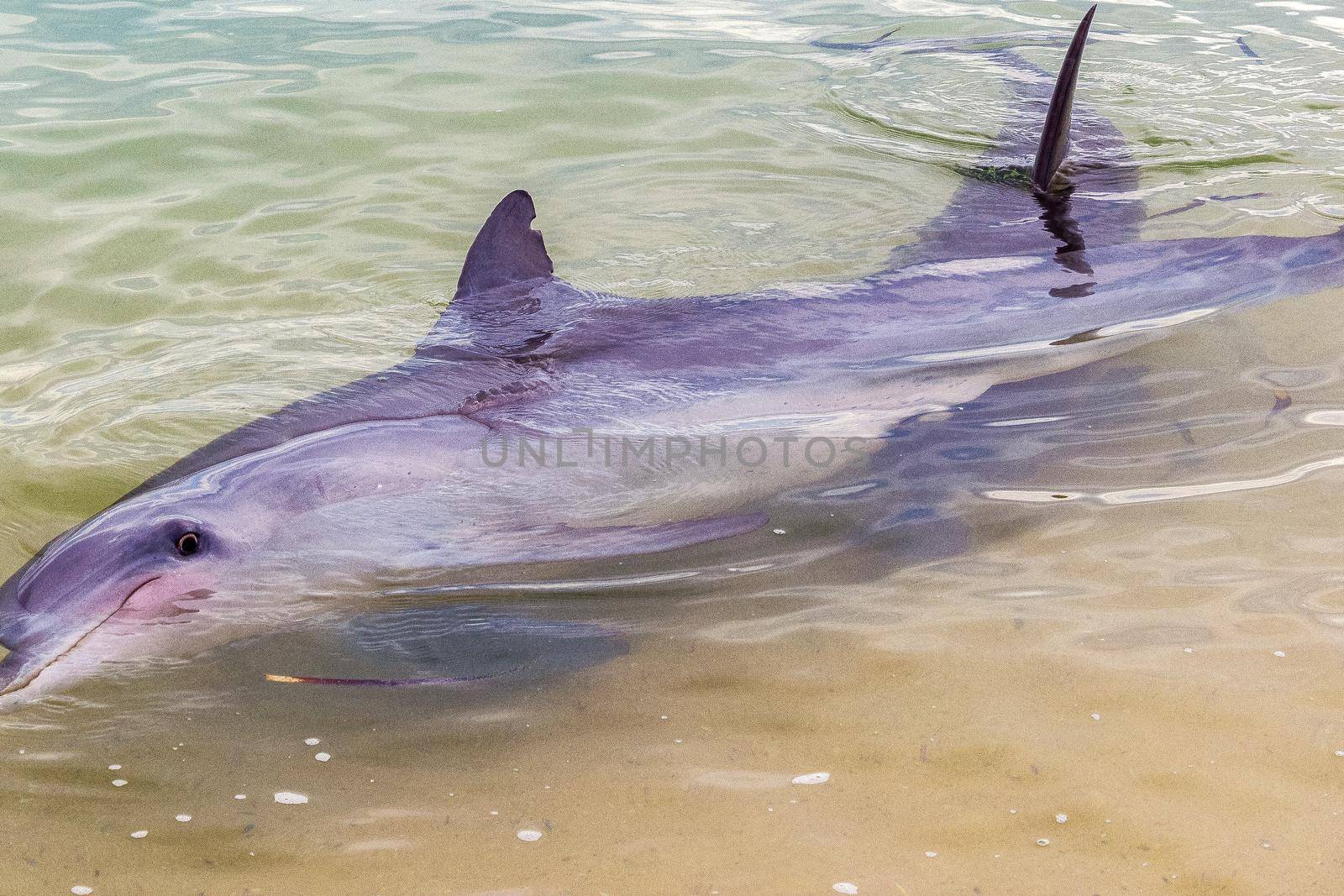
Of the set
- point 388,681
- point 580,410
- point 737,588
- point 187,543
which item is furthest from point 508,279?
point 388,681

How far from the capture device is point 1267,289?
5633 mm

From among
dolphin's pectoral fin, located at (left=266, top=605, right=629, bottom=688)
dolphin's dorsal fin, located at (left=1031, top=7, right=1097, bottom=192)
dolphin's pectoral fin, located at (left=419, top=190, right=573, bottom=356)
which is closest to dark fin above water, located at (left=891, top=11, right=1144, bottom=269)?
dolphin's dorsal fin, located at (left=1031, top=7, right=1097, bottom=192)

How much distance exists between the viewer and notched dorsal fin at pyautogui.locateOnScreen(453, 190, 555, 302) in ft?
18.3

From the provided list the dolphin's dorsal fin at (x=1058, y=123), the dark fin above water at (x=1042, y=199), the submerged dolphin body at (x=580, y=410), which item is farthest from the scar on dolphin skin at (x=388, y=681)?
the dolphin's dorsal fin at (x=1058, y=123)

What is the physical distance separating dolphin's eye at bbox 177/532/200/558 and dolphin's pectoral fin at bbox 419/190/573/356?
1.90m

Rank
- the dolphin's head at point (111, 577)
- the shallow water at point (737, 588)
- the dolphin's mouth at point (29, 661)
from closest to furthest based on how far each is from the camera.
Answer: the shallow water at point (737, 588)
the dolphin's mouth at point (29, 661)
the dolphin's head at point (111, 577)

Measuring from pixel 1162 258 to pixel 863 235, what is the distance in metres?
1.77

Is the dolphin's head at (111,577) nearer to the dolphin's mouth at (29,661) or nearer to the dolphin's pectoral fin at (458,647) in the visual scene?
the dolphin's mouth at (29,661)

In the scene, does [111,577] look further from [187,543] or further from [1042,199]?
[1042,199]

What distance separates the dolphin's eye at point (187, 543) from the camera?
11.9ft

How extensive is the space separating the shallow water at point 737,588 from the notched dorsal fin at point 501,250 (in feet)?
1.36

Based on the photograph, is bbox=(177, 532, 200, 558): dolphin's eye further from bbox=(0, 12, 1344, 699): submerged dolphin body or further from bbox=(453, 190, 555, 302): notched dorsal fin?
bbox=(453, 190, 555, 302): notched dorsal fin

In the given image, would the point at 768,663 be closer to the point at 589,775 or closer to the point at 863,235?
the point at 589,775

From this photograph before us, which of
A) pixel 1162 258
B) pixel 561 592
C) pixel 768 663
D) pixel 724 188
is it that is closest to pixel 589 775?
pixel 768 663
